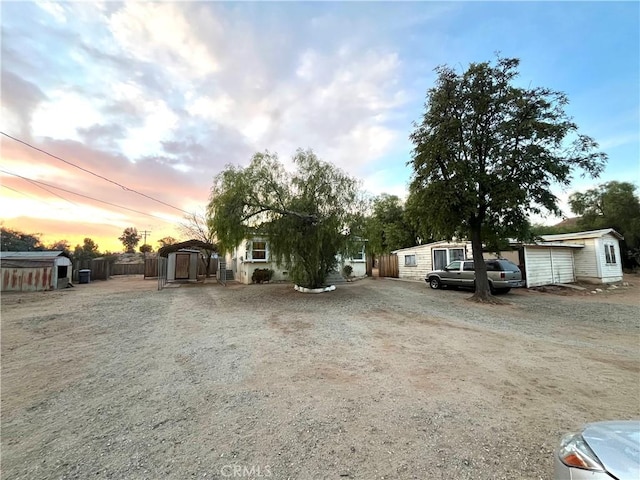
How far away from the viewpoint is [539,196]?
33.0 ft

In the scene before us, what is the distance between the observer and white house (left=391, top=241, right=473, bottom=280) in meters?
16.6

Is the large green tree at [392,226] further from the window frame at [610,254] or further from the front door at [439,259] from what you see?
the window frame at [610,254]

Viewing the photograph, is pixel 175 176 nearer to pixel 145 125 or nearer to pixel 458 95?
pixel 145 125

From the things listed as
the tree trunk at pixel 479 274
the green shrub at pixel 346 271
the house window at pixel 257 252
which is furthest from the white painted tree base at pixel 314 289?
the tree trunk at pixel 479 274

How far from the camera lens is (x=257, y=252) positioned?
18.0 m

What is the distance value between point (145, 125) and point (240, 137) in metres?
3.83

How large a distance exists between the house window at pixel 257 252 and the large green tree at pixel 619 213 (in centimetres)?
3119

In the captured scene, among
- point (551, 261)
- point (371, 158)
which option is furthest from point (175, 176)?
point (551, 261)

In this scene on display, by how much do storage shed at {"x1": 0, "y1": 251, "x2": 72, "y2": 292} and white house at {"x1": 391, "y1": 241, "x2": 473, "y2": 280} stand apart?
72.2ft

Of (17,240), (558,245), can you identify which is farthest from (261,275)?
(17,240)

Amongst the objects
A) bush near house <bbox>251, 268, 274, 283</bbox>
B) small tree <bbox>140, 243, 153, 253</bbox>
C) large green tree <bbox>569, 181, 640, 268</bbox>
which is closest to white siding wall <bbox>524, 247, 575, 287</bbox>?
large green tree <bbox>569, 181, 640, 268</bbox>

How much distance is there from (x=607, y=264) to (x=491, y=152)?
13855mm

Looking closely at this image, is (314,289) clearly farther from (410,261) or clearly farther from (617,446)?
(617,446)

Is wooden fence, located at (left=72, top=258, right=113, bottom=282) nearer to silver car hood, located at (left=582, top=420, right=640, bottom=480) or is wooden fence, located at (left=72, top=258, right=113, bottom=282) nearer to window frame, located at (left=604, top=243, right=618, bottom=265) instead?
silver car hood, located at (left=582, top=420, right=640, bottom=480)
